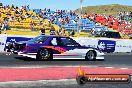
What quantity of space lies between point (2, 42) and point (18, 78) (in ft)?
45.6

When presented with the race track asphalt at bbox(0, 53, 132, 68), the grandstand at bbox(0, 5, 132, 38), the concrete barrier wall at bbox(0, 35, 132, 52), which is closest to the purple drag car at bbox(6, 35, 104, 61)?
the race track asphalt at bbox(0, 53, 132, 68)

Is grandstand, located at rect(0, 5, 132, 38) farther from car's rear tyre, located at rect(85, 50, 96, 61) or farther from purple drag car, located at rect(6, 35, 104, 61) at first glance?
purple drag car, located at rect(6, 35, 104, 61)

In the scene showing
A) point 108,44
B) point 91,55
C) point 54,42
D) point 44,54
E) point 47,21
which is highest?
point 47,21

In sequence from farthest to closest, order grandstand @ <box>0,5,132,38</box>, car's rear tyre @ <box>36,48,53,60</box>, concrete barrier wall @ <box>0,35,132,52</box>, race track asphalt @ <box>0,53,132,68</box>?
grandstand @ <box>0,5,132,38</box> < concrete barrier wall @ <box>0,35,132,52</box> < car's rear tyre @ <box>36,48,53,60</box> < race track asphalt @ <box>0,53,132,68</box>

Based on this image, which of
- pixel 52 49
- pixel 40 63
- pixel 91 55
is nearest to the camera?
pixel 40 63

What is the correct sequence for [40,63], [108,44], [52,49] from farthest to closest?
[108,44] < [52,49] < [40,63]

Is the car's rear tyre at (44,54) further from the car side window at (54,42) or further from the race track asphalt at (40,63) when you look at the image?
the car side window at (54,42)

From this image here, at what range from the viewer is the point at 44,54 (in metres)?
18.8

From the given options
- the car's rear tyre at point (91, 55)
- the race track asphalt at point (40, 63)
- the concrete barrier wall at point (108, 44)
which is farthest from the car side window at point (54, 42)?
the concrete barrier wall at point (108, 44)

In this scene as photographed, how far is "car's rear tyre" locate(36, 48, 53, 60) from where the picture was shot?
18641mm

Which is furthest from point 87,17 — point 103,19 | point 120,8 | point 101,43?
point 120,8

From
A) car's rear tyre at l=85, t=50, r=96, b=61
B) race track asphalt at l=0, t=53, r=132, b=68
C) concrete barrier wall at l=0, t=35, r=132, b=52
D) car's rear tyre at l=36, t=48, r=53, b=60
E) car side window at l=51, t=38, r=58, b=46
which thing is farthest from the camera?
concrete barrier wall at l=0, t=35, r=132, b=52

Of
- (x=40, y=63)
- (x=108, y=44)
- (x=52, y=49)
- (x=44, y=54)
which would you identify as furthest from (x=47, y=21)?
(x=40, y=63)

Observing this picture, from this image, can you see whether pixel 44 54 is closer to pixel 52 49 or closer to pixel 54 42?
pixel 52 49
